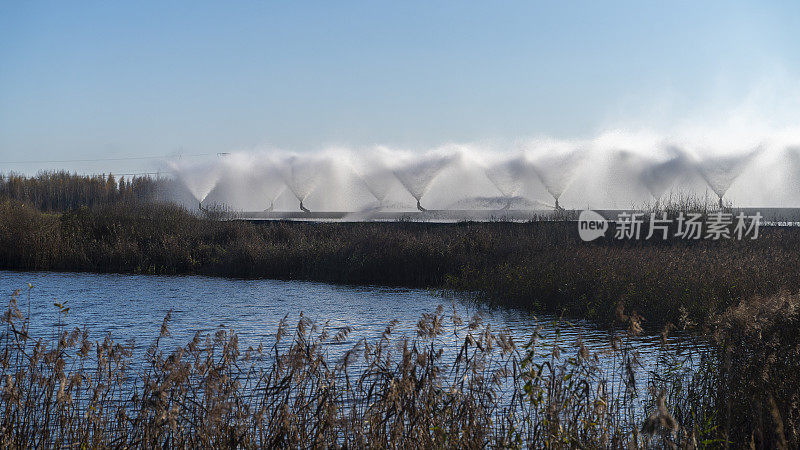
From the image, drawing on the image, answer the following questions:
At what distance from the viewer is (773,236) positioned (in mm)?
25125

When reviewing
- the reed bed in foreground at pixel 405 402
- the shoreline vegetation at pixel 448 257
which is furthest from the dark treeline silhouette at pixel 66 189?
the reed bed in foreground at pixel 405 402

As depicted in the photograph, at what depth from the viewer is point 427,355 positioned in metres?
5.88

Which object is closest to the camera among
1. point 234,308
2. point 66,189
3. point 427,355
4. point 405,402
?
point 427,355

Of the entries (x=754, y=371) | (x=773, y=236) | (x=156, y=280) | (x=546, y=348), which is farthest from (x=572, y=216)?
(x=754, y=371)

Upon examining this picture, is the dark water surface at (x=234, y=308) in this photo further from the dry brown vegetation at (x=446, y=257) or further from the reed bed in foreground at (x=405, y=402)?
the reed bed in foreground at (x=405, y=402)

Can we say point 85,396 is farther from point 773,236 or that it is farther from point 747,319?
point 773,236

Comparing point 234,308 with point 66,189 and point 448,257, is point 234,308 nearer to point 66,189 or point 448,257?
point 448,257

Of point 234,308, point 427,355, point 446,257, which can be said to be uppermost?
point 446,257

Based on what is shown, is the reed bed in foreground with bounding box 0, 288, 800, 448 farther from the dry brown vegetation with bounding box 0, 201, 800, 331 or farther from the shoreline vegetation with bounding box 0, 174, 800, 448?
the dry brown vegetation with bounding box 0, 201, 800, 331

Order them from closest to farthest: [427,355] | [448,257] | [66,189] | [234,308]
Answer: [427,355] < [234,308] < [448,257] < [66,189]

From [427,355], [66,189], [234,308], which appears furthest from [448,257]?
[66,189]

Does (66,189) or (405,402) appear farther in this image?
(66,189)

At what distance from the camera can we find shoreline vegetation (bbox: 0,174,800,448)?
5695 mm

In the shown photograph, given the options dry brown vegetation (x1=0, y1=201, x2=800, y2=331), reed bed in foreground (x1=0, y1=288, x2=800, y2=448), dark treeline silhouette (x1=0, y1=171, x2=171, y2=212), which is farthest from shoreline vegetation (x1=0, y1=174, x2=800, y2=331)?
dark treeline silhouette (x1=0, y1=171, x2=171, y2=212)
